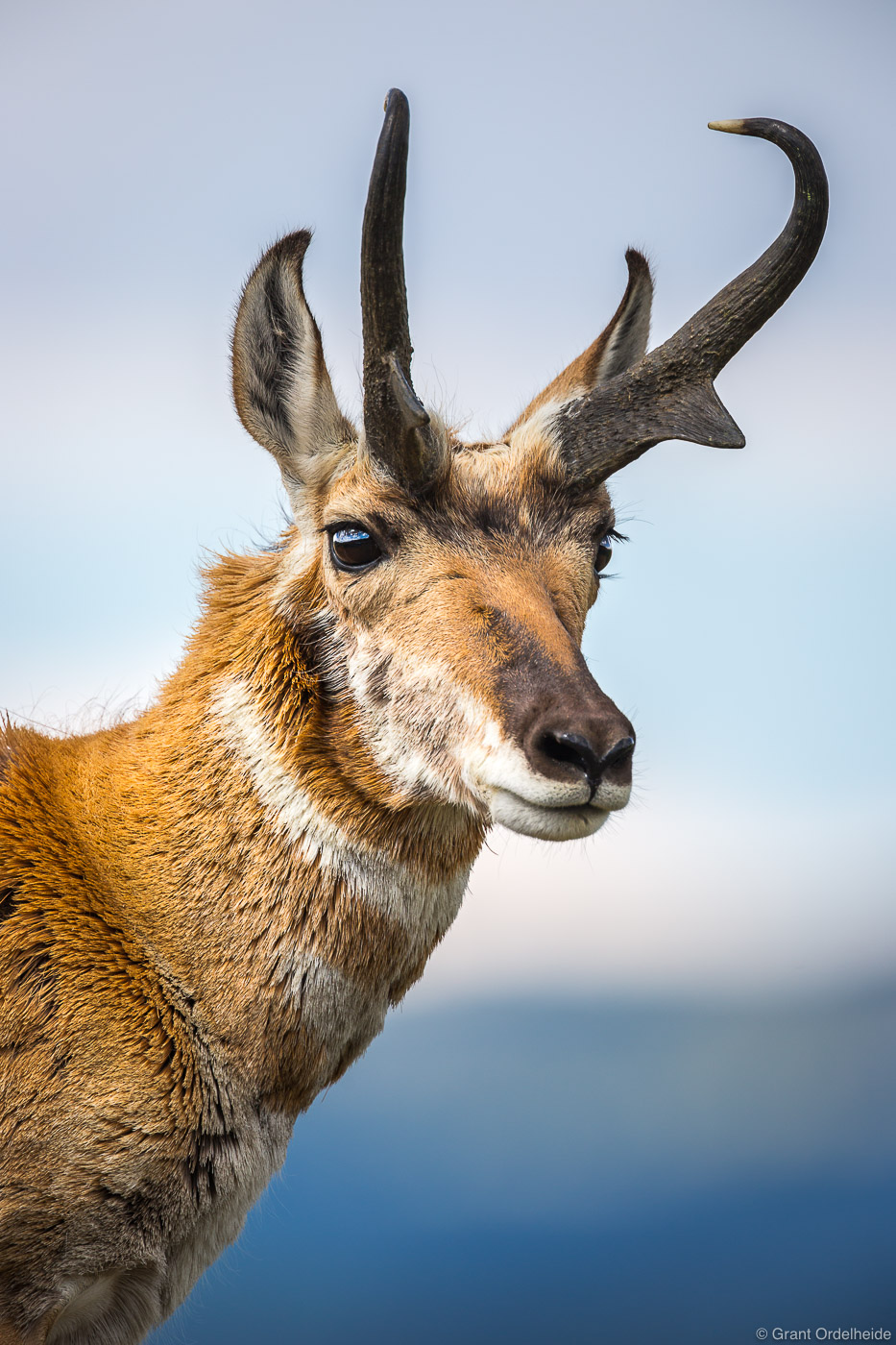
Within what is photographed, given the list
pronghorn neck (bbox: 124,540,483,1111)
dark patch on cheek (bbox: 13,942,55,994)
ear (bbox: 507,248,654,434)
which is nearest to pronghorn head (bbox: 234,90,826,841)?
pronghorn neck (bbox: 124,540,483,1111)

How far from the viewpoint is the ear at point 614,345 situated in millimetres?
7227

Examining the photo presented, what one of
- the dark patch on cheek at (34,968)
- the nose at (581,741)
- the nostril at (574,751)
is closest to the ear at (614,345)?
the nose at (581,741)

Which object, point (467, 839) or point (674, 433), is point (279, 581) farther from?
point (674, 433)

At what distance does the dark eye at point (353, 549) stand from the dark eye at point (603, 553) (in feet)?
4.72

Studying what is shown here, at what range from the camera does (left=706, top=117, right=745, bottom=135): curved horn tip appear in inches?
243

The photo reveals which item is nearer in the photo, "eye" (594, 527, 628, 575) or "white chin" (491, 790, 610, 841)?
"white chin" (491, 790, 610, 841)

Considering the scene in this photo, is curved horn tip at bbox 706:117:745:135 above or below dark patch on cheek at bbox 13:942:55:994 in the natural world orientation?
above

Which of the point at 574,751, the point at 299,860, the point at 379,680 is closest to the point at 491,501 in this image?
the point at 379,680

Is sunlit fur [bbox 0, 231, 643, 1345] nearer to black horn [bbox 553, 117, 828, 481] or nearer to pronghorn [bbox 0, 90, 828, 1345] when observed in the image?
pronghorn [bbox 0, 90, 828, 1345]

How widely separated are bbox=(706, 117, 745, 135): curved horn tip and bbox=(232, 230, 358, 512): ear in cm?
234

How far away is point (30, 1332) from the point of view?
5418 millimetres

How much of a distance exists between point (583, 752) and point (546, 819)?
428 millimetres

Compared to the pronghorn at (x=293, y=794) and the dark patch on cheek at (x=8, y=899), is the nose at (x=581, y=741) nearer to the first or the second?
the pronghorn at (x=293, y=794)

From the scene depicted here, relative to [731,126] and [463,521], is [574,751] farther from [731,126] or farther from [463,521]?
[731,126]
